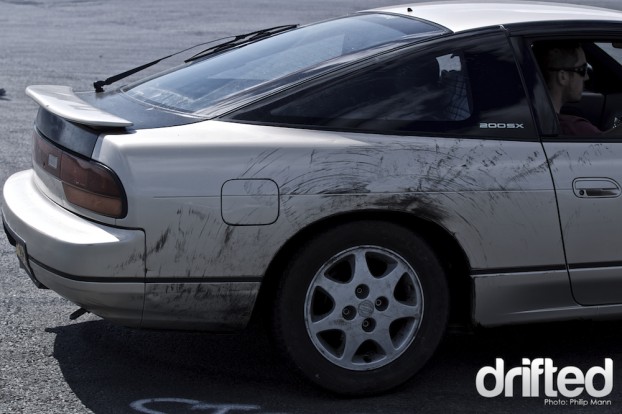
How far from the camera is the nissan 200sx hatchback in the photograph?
435 cm

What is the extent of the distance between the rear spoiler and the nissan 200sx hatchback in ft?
0.05

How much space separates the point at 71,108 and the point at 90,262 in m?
0.83

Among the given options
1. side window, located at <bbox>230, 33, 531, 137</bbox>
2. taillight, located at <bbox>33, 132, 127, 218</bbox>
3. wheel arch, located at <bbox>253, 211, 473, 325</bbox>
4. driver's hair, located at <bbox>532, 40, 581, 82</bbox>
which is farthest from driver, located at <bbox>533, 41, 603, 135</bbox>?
taillight, located at <bbox>33, 132, 127, 218</bbox>

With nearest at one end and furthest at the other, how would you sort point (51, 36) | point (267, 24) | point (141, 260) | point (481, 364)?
point (141, 260) < point (481, 364) < point (51, 36) < point (267, 24)

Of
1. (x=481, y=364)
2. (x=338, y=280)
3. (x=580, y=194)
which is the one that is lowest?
(x=481, y=364)

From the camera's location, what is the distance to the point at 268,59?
5180 mm

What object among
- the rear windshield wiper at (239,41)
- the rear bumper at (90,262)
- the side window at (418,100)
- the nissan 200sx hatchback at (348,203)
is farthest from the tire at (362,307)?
the rear windshield wiper at (239,41)

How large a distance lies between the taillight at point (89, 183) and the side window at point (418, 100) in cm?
57

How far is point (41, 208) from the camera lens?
4754 millimetres

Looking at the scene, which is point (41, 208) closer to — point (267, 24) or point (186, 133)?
point (186, 133)

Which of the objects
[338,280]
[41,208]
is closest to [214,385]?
[338,280]

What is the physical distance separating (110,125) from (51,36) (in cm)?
1524

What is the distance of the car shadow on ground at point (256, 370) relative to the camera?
4582mm

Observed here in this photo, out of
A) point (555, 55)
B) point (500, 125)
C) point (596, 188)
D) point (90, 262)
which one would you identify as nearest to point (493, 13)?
point (555, 55)
